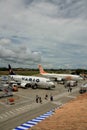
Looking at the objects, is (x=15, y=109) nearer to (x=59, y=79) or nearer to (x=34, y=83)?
(x=34, y=83)

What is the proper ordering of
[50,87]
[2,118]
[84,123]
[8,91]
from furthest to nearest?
[50,87]
[8,91]
[2,118]
[84,123]

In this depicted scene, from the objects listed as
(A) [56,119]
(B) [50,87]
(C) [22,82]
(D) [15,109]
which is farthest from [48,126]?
(C) [22,82]

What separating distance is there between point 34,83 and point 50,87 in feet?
26.1

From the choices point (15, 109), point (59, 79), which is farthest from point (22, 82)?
point (15, 109)

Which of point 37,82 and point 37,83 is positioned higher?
point 37,82

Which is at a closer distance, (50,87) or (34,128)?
(34,128)

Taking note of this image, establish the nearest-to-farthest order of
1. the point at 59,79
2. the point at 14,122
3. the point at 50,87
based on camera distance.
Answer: the point at 14,122 → the point at 50,87 → the point at 59,79

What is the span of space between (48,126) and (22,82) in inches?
2565

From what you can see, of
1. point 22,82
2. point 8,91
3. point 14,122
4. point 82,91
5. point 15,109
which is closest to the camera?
point 14,122

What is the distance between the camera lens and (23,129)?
90.6ft

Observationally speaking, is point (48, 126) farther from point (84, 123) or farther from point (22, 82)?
point (22, 82)

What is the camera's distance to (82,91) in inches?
3086

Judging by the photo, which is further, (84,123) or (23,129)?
(84,123)

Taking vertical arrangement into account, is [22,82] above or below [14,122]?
above
